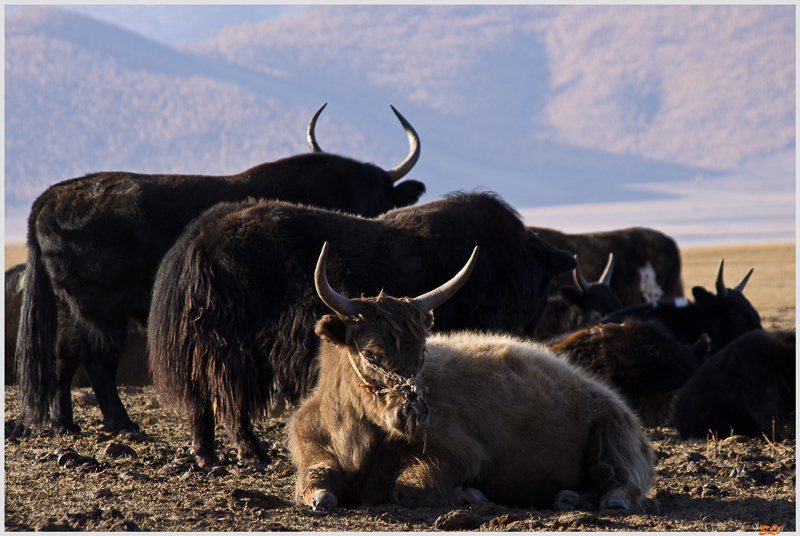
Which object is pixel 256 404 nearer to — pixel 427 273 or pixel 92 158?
pixel 427 273

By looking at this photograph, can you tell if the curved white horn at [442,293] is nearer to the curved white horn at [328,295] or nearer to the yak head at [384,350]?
the yak head at [384,350]

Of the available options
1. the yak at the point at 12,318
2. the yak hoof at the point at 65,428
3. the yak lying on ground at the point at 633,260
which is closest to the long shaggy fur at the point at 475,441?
the yak hoof at the point at 65,428

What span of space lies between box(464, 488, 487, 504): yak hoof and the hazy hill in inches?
4003

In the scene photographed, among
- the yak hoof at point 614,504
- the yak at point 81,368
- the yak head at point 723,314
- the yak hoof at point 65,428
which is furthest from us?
the yak head at point 723,314

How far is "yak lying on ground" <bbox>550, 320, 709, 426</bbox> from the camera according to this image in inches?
275

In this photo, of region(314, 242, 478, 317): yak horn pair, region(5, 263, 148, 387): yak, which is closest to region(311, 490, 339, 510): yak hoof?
region(314, 242, 478, 317): yak horn pair

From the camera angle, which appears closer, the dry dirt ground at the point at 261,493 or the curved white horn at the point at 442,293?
the dry dirt ground at the point at 261,493

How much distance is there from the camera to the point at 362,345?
158 inches

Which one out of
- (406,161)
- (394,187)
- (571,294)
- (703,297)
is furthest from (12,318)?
(703,297)

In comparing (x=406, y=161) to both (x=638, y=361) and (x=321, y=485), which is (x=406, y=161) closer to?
(x=638, y=361)

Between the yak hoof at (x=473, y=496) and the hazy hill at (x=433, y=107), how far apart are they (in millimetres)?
101682

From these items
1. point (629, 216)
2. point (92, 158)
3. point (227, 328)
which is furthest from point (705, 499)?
point (92, 158)

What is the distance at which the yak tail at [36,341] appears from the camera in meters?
6.41

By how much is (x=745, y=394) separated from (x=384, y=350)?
3528 millimetres
